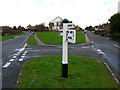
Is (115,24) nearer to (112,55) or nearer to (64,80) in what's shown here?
(112,55)

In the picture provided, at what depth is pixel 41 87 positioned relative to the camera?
5137 millimetres

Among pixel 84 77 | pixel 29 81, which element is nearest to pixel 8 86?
pixel 29 81

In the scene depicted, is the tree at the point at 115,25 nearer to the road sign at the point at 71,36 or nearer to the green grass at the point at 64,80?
the green grass at the point at 64,80

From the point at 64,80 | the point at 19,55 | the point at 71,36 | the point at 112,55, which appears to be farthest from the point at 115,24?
the point at 64,80

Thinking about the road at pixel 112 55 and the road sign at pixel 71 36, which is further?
the road at pixel 112 55

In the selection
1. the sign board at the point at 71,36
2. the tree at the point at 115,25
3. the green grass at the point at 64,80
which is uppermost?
the tree at the point at 115,25

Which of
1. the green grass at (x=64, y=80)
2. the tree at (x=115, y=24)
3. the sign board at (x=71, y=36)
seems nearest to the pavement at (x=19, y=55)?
the green grass at (x=64, y=80)

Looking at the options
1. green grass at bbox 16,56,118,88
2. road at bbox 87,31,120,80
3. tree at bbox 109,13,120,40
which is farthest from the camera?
tree at bbox 109,13,120,40

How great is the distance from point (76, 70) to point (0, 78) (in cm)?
389

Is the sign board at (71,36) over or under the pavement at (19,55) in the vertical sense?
over

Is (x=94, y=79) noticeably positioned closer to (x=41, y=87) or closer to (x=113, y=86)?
(x=113, y=86)

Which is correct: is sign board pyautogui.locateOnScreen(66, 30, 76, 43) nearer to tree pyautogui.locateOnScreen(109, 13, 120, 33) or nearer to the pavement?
the pavement

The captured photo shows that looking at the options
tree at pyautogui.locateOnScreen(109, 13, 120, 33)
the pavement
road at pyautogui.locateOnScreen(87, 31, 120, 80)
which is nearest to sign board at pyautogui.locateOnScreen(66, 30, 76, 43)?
the pavement

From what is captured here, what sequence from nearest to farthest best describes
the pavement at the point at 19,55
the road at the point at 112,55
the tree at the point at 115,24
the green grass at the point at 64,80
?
the green grass at the point at 64,80, the pavement at the point at 19,55, the road at the point at 112,55, the tree at the point at 115,24
